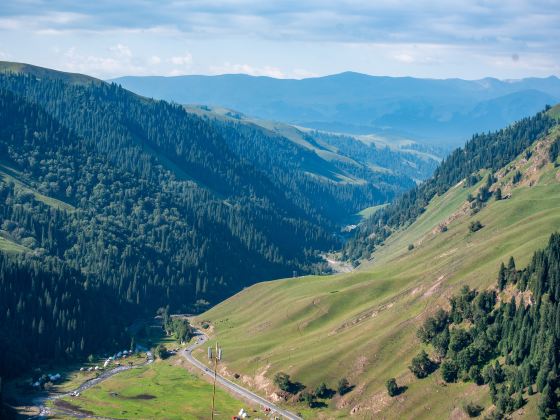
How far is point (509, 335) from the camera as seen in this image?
15512 cm

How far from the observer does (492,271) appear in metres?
180

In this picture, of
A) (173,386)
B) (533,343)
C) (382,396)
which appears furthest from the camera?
(173,386)

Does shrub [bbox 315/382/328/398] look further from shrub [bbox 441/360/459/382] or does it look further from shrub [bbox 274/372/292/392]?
shrub [bbox 441/360/459/382]

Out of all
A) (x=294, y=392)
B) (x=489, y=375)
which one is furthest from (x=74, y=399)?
(x=489, y=375)

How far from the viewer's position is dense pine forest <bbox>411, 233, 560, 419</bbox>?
139m

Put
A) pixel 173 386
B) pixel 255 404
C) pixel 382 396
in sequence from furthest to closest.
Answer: pixel 173 386 → pixel 255 404 → pixel 382 396

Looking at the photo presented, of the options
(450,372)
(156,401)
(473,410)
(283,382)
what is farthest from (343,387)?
(156,401)

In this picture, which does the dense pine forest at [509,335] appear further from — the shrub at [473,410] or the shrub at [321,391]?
the shrub at [321,391]

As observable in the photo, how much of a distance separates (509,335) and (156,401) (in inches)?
3387

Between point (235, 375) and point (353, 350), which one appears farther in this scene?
point (235, 375)

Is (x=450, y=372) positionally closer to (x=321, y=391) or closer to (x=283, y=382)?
(x=321, y=391)

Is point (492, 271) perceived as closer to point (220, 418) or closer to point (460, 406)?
point (460, 406)

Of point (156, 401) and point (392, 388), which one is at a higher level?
point (392, 388)

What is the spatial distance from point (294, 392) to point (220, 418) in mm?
18469
